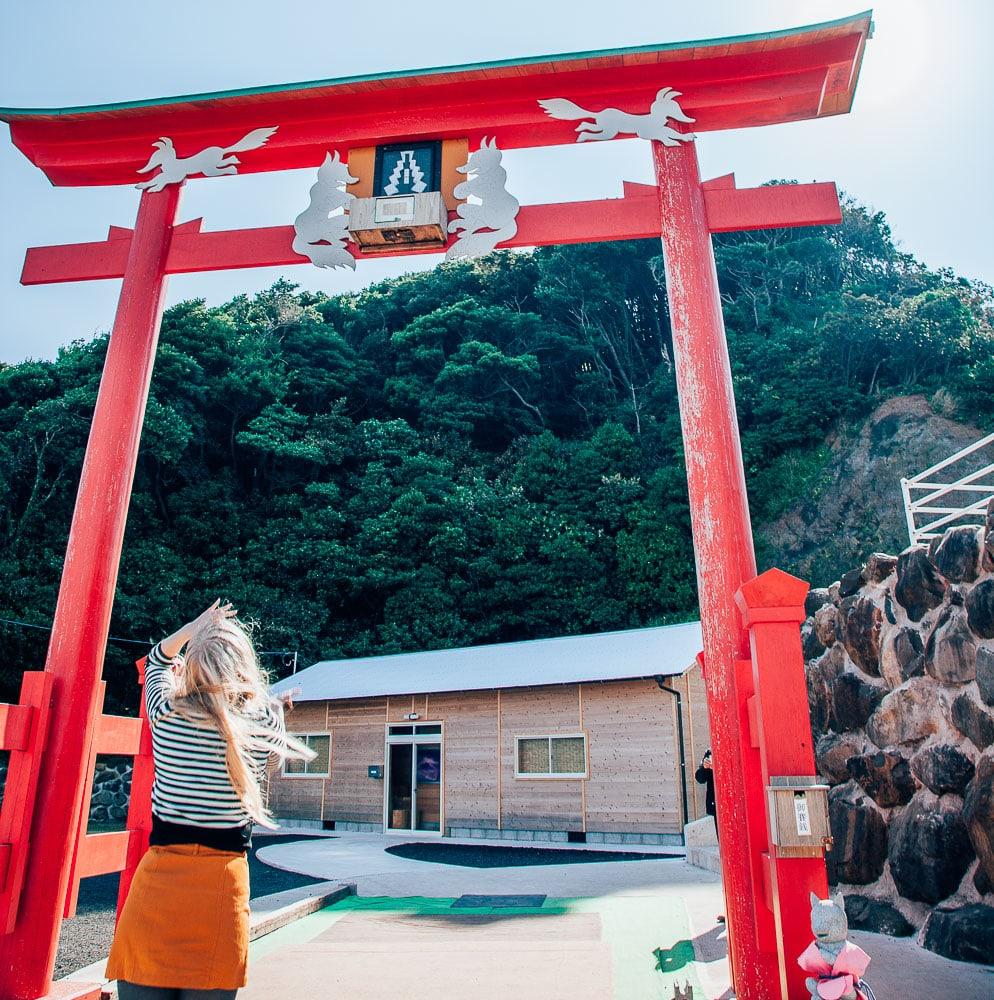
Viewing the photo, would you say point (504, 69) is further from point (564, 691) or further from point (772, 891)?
point (564, 691)

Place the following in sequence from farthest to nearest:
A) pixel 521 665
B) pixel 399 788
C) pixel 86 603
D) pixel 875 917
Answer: pixel 399 788, pixel 521 665, pixel 875 917, pixel 86 603

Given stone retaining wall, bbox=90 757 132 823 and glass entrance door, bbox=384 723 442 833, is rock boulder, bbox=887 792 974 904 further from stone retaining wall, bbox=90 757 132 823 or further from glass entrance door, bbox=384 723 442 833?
stone retaining wall, bbox=90 757 132 823

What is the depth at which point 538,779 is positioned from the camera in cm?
1382

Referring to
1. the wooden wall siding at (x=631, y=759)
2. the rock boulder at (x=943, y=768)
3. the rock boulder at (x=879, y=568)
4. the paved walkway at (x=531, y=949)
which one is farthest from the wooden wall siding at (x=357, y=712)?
the rock boulder at (x=943, y=768)

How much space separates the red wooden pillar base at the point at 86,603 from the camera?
3463 mm

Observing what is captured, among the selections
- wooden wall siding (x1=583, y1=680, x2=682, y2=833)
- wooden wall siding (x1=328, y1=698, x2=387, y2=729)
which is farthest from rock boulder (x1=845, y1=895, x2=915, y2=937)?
wooden wall siding (x1=328, y1=698, x2=387, y2=729)

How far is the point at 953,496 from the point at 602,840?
1767 cm

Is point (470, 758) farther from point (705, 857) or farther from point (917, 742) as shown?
point (917, 742)

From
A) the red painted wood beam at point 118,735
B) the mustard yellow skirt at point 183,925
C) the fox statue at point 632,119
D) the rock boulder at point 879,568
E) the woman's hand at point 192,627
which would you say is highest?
the fox statue at point 632,119

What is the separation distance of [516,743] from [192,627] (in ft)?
41.4

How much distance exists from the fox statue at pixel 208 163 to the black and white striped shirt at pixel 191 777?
12.6 ft

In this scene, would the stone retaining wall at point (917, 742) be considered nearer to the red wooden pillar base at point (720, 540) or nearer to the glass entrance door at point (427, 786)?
the red wooden pillar base at point (720, 540)

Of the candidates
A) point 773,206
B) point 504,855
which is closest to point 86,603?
point 773,206

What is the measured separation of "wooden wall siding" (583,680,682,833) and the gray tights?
37.8 ft
